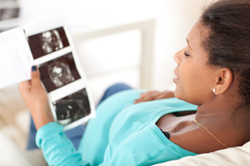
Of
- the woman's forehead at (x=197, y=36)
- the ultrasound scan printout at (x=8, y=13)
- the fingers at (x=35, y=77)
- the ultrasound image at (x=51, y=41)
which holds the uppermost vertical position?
the ultrasound scan printout at (x=8, y=13)

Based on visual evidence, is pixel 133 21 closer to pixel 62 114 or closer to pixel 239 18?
pixel 62 114

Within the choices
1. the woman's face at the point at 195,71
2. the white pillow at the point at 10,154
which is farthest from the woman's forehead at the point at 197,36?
the white pillow at the point at 10,154

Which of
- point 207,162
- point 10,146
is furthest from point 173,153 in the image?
point 10,146

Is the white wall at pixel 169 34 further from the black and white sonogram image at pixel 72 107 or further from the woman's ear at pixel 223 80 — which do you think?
the woman's ear at pixel 223 80

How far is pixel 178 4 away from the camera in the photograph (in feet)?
5.11

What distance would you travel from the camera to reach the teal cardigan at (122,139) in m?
0.63

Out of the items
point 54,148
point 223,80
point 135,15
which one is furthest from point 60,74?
point 135,15

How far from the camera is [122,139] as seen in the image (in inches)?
28.7

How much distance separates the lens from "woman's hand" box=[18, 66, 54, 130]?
2.45 feet

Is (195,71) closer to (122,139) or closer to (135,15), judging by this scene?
(122,139)

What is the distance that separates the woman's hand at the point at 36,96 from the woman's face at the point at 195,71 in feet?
1.22

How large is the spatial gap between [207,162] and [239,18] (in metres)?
0.28

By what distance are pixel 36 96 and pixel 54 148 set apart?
0.49ft

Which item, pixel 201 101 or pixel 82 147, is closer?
pixel 201 101
